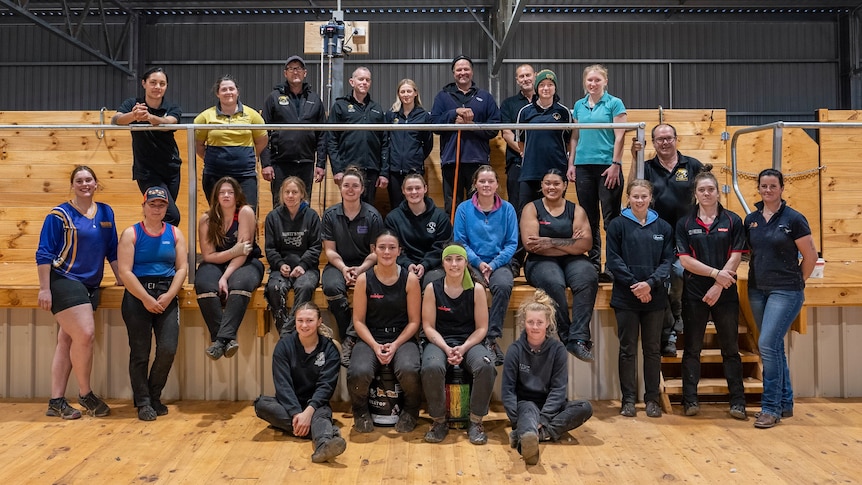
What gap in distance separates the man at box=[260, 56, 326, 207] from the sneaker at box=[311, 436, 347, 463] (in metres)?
2.41

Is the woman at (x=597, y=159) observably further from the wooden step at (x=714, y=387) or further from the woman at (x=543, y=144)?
the wooden step at (x=714, y=387)

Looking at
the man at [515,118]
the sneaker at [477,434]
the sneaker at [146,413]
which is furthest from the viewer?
the man at [515,118]

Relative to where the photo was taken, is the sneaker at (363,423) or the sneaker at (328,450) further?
the sneaker at (363,423)

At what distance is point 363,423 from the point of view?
3820 millimetres

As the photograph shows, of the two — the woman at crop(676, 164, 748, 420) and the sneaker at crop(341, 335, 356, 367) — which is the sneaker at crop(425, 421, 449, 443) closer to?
the sneaker at crop(341, 335, 356, 367)

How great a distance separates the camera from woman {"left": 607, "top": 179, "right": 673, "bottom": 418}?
404cm

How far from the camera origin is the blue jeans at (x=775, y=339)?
12.7 feet

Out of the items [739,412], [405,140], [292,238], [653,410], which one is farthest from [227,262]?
[739,412]

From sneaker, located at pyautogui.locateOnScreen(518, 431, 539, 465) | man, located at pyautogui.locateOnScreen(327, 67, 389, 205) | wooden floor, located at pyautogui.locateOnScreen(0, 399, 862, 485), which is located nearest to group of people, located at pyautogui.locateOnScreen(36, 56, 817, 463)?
sneaker, located at pyautogui.locateOnScreen(518, 431, 539, 465)

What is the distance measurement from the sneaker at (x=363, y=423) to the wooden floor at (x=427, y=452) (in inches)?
2.6

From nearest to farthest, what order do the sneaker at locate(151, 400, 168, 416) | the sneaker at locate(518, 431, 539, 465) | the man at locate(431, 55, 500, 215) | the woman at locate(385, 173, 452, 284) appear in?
the sneaker at locate(518, 431, 539, 465)
the sneaker at locate(151, 400, 168, 416)
the woman at locate(385, 173, 452, 284)
the man at locate(431, 55, 500, 215)

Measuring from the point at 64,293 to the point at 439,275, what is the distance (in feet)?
7.88

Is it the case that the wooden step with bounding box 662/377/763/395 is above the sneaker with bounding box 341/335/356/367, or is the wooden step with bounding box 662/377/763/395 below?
below

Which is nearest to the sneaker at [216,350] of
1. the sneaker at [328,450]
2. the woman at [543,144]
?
the sneaker at [328,450]
